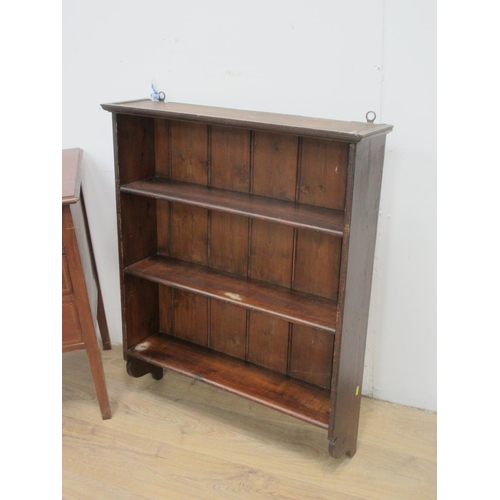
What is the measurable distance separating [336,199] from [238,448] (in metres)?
0.99

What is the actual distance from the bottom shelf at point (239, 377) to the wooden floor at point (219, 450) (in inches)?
7.6

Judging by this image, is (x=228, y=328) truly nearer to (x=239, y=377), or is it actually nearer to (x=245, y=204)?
(x=239, y=377)

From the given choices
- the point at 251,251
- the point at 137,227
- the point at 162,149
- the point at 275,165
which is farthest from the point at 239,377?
the point at 162,149

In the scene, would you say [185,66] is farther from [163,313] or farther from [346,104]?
[163,313]

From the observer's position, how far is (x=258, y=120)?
1.83 meters

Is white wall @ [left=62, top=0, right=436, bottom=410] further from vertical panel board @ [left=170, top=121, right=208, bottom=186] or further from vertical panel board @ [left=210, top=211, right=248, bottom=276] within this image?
vertical panel board @ [left=210, top=211, right=248, bottom=276]

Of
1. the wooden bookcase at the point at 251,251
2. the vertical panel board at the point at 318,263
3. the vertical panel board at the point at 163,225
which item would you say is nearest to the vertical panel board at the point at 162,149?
the wooden bookcase at the point at 251,251

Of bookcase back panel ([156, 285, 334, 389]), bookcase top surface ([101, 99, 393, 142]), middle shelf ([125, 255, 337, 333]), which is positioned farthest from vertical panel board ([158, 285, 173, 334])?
bookcase top surface ([101, 99, 393, 142])

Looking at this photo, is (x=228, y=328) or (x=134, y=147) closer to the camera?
(x=134, y=147)

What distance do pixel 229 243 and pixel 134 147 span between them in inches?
20.3

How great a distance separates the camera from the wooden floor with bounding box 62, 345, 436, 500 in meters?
1.96

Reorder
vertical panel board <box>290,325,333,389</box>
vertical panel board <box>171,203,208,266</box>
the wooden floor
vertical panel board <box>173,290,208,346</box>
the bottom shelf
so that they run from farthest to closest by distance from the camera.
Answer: vertical panel board <box>173,290,208,346</box>, vertical panel board <box>171,203,208,266</box>, vertical panel board <box>290,325,333,389</box>, the bottom shelf, the wooden floor

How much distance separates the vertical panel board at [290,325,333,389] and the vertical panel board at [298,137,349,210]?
1.67 ft

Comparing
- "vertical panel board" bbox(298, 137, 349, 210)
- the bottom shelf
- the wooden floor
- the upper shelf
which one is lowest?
the wooden floor
